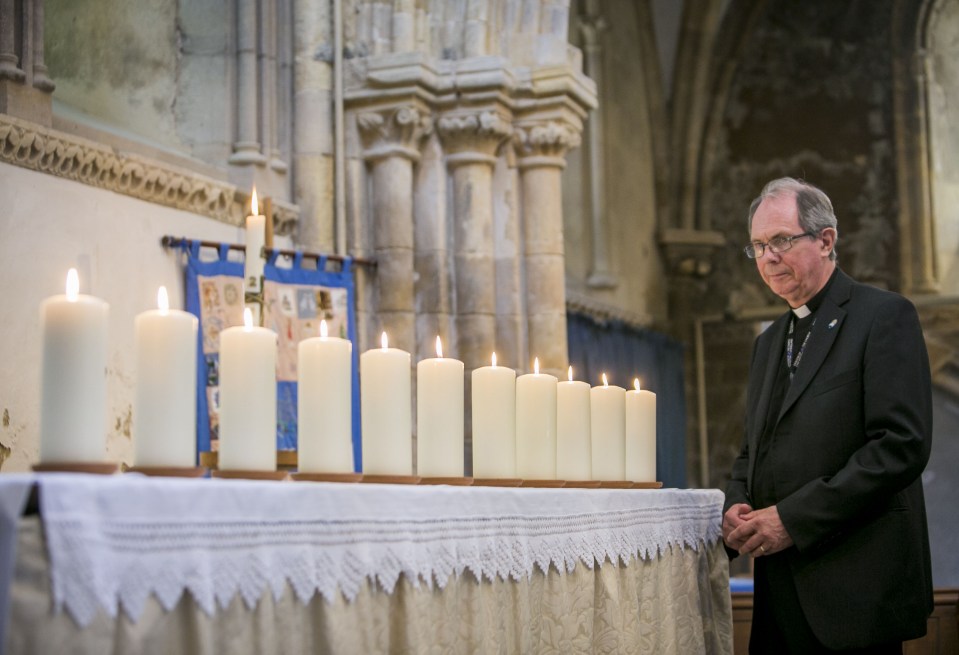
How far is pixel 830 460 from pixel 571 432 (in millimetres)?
650

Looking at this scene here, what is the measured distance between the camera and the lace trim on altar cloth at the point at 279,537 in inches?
57.8

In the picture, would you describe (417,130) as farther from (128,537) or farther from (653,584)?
(128,537)

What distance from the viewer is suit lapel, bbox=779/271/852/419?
121 inches

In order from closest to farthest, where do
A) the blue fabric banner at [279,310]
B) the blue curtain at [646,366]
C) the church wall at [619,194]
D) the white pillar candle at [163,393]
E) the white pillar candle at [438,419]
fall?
the white pillar candle at [163,393], the white pillar candle at [438,419], the blue fabric banner at [279,310], the blue curtain at [646,366], the church wall at [619,194]

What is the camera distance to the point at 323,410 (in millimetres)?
2096

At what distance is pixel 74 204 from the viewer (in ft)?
17.9

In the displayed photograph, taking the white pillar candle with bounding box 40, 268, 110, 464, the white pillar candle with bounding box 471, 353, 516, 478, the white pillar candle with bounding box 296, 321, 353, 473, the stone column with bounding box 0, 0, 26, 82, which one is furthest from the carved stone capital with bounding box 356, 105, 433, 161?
the white pillar candle with bounding box 40, 268, 110, 464

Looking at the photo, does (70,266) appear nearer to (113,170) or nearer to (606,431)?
(113,170)

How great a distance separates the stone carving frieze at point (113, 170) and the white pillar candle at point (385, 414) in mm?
3259

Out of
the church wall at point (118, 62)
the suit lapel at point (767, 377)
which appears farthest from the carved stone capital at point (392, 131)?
the suit lapel at point (767, 377)

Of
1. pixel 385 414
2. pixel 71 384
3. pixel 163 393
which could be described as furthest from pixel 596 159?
pixel 71 384

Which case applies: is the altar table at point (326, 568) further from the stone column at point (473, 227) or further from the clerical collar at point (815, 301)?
the stone column at point (473, 227)

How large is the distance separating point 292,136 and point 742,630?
4.00m

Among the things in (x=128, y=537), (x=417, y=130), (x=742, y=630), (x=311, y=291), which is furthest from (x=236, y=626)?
(x=417, y=130)
